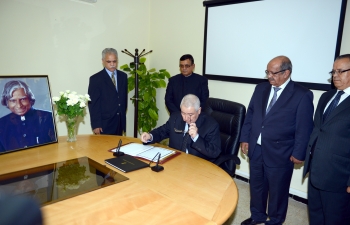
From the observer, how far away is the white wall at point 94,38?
9.97ft

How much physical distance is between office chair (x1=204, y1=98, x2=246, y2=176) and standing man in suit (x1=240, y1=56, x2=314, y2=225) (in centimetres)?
19

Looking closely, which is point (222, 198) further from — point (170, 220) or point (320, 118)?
point (320, 118)

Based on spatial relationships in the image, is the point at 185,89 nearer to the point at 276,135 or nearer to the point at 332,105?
the point at 276,135

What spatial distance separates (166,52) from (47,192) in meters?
3.27

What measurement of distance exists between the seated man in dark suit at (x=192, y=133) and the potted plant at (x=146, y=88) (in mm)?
1749

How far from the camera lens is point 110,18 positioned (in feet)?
12.8

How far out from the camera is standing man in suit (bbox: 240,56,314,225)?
2.12 meters

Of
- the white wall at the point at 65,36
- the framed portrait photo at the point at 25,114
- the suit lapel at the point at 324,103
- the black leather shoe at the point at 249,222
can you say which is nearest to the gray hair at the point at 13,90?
the framed portrait photo at the point at 25,114

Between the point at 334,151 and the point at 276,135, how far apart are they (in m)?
0.45

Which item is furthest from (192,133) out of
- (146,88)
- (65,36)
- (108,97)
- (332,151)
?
(65,36)

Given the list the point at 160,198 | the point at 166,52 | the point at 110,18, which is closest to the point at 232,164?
the point at 160,198

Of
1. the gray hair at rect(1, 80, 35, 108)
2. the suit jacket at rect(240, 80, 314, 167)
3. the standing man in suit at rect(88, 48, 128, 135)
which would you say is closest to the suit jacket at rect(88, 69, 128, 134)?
the standing man in suit at rect(88, 48, 128, 135)

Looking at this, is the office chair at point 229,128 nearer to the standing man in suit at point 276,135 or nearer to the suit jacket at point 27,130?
the standing man in suit at point 276,135

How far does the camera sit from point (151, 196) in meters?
1.37
